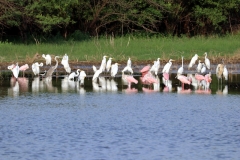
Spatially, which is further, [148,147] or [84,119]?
[84,119]

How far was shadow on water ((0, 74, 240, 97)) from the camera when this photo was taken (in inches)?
762

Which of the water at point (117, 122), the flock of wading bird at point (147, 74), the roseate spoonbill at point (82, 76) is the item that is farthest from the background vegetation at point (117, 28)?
the water at point (117, 122)

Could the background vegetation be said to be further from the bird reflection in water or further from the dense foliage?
the bird reflection in water

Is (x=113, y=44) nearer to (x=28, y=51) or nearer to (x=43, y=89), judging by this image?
(x=28, y=51)

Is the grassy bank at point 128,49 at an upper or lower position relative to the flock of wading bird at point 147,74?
upper

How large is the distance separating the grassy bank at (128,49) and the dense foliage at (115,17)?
3.89 ft

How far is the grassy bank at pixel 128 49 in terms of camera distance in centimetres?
2745

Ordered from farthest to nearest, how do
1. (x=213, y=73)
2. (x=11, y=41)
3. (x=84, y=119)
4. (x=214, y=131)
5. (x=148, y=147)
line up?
(x=11, y=41) < (x=213, y=73) < (x=84, y=119) < (x=214, y=131) < (x=148, y=147)

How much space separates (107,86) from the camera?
20.5 metres

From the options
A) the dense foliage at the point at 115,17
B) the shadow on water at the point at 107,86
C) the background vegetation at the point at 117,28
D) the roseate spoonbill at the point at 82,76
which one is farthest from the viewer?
the dense foliage at the point at 115,17

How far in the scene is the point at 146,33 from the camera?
3497cm

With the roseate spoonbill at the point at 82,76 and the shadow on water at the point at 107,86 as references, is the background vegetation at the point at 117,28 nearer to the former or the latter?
the shadow on water at the point at 107,86

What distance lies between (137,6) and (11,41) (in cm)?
641

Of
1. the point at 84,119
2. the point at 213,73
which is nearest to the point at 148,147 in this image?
the point at 84,119
